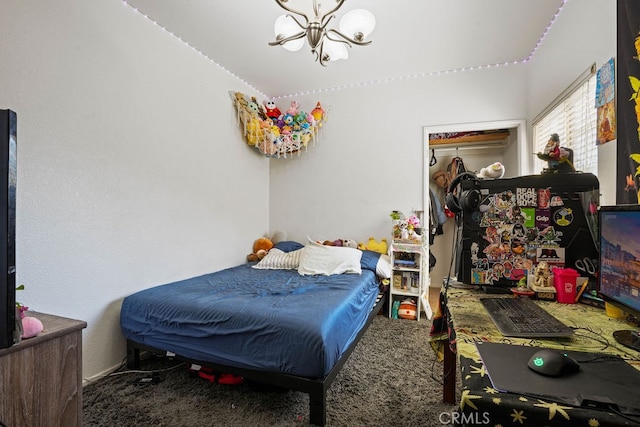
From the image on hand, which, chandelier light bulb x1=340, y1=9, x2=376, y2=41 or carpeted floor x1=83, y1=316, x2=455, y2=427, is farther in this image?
chandelier light bulb x1=340, y1=9, x2=376, y2=41

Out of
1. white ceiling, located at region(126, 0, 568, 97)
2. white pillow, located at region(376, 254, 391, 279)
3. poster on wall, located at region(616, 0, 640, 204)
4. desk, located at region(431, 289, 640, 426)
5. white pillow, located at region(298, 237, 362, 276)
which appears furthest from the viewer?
white pillow, located at region(376, 254, 391, 279)

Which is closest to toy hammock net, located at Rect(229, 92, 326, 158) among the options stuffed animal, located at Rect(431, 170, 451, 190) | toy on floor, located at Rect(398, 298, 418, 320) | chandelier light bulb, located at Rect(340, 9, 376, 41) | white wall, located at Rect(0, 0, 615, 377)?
white wall, located at Rect(0, 0, 615, 377)

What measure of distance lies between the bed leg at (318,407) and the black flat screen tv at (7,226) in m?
1.19

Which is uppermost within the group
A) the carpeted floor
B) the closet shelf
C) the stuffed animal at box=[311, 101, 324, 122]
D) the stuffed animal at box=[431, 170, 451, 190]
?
the stuffed animal at box=[311, 101, 324, 122]

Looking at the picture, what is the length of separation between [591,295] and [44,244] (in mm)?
2740

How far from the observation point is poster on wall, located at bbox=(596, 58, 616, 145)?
4.83ft

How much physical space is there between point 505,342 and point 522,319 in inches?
8.6

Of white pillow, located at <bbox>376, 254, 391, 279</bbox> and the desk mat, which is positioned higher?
the desk mat

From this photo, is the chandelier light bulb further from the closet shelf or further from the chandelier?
the closet shelf

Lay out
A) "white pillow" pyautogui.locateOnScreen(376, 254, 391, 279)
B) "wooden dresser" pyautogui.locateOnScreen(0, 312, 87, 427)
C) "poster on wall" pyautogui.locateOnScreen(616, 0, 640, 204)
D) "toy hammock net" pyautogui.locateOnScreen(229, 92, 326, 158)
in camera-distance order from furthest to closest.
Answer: "toy hammock net" pyautogui.locateOnScreen(229, 92, 326, 158) → "white pillow" pyautogui.locateOnScreen(376, 254, 391, 279) → "poster on wall" pyautogui.locateOnScreen(616, 0, 640, 204) → "wooden dresser" pyautogui.locateOnScreen(0, 312, 87, 427)

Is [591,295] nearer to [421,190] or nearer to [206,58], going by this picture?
[421,190]

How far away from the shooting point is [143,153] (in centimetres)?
222

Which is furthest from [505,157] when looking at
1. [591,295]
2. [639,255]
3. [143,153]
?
[143,153]

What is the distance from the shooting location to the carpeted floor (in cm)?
152
